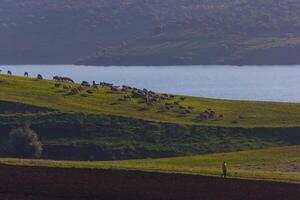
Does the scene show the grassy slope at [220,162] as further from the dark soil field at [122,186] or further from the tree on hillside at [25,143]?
the tree on hillside at [25,143]

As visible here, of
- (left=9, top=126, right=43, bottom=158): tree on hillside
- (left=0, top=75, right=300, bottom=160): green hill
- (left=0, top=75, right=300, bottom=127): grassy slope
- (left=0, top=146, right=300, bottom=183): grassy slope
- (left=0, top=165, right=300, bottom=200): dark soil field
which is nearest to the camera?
(left=0, top=165, right=300, bottom=200): dark soil field

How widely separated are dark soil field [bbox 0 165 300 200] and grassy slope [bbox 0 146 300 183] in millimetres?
3461

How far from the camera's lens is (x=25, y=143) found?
84250 millimetres

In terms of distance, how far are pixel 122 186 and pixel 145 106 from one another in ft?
167

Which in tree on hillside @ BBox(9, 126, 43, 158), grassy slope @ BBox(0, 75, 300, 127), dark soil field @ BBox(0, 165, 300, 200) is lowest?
dark soil field @ BBox(0, 165, 300, 200)

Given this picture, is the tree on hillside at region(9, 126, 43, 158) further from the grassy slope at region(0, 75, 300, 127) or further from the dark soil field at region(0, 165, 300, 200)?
the dark soil field at region(0, 165, 300, 200)

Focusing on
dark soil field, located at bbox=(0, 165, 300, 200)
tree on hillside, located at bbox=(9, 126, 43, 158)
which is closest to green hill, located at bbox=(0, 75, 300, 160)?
tree on hillside, located at bbox=(9, 126, 43, 158)

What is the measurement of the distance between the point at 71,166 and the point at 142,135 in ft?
92.5

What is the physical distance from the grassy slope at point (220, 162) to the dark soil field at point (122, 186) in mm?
3461

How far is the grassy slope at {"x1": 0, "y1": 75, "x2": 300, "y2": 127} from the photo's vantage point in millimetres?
99375

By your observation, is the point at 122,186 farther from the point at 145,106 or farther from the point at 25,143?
the point at 145,106

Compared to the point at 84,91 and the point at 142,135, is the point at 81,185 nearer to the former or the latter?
the point at 142,135

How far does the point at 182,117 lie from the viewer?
330ft

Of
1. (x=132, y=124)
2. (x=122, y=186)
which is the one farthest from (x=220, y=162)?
(x=122, y=186)
